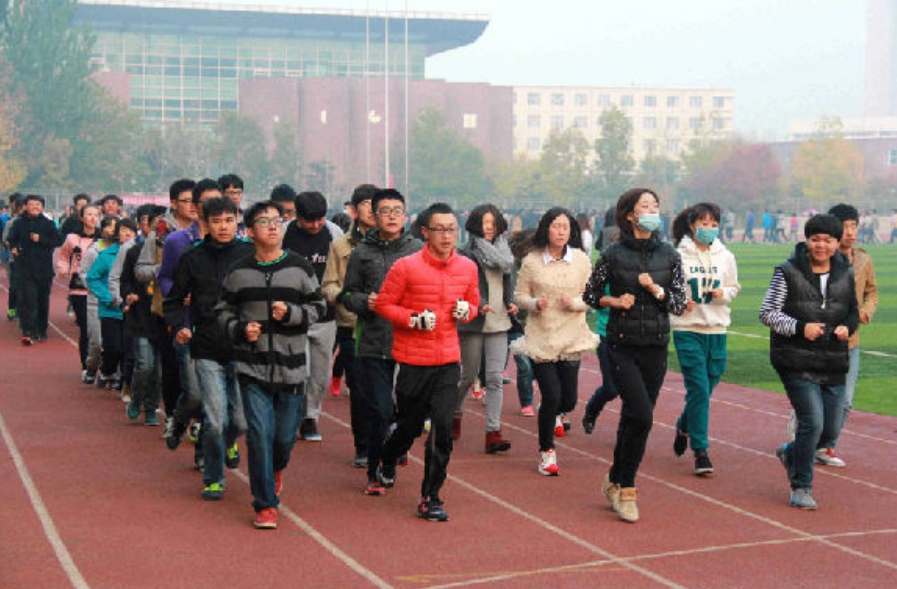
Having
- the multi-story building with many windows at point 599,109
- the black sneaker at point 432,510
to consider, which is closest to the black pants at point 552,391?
the black sneaker at point 432,510

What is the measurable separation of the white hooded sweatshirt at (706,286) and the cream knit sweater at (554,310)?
68 cm

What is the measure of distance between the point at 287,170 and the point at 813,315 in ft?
309

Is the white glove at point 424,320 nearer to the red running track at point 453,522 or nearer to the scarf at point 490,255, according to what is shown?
the red running track at point 453,522

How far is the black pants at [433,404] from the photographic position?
794 cm

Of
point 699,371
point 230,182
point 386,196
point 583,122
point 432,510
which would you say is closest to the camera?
point 432,510

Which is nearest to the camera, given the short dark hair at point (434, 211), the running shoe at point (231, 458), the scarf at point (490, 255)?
the short dark hair at point (434, 211)

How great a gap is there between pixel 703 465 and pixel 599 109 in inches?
6157

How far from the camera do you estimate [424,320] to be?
7.78 meters

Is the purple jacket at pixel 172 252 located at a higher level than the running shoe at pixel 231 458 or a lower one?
higher

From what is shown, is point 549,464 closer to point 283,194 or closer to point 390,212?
point 390,212

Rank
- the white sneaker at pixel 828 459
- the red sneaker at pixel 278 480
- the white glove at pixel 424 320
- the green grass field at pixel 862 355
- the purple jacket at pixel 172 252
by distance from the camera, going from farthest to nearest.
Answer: the green grass field at pixel 862 355
the white sneaker at pixel 828 459
the purple jacket at pixel 172 252
the red sneaker at pixel 278 480
the white glove at pixel 424 320

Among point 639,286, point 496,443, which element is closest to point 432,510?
point 639,286

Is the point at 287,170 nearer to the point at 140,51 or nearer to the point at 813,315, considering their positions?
the point at 140,51

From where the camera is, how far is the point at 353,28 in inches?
5089
